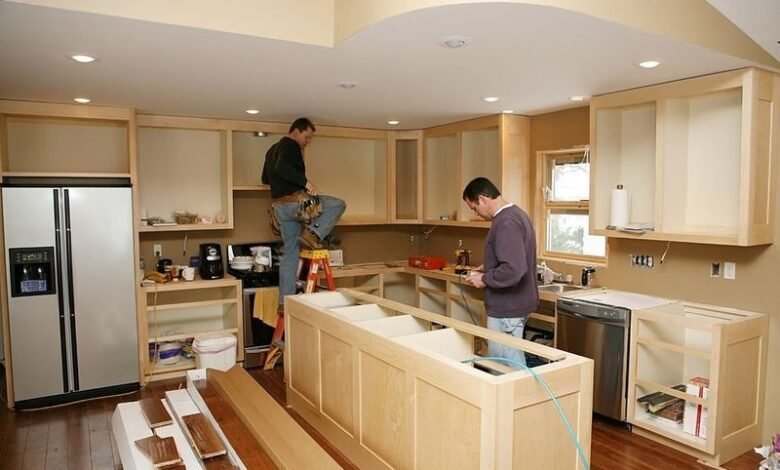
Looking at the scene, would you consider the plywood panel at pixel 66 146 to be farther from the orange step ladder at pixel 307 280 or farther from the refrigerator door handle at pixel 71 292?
the orange step ladder at pixel 307 280

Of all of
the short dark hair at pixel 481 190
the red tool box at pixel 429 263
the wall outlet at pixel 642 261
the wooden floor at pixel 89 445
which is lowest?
the wooden floor at pixel 89 445

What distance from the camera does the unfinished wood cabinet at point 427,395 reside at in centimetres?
209

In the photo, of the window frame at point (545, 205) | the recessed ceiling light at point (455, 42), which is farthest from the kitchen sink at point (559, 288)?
the recessed ceiling light at point (455, 42)

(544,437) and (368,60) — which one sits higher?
(368,60)

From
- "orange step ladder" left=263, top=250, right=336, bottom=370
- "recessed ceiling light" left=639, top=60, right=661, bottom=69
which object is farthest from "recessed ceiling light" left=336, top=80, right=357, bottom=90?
"recessed ceiling light" left=639, top=60, right=661, bottom=69

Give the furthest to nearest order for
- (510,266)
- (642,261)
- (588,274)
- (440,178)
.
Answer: (440,178) < (588,274) < (642,261) < (510,266)

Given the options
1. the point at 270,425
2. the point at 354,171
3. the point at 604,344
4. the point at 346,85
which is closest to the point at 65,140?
the point at 346,85

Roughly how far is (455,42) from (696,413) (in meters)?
2.64

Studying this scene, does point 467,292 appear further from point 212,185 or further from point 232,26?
point 232,26

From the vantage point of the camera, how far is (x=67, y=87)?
3605 millimetres

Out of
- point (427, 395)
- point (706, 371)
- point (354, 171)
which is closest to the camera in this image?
point (427, 395)

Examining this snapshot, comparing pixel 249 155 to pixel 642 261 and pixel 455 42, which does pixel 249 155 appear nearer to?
pixel 455 42

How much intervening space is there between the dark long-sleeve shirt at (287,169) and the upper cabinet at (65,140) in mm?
1178

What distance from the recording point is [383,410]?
8.86ft
